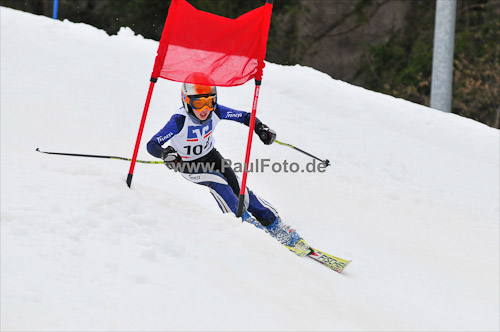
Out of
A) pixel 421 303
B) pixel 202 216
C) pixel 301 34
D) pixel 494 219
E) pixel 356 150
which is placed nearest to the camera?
pixel 202 216

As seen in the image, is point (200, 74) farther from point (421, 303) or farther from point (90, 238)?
point (421, 303)

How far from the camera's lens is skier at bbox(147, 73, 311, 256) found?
490 centimetres

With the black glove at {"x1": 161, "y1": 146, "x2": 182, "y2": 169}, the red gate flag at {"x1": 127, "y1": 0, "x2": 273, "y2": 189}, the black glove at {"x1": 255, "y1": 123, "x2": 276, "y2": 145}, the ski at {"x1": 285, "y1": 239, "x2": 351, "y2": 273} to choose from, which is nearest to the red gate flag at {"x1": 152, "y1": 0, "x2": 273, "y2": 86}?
the red gate flag at {"x1": 127, "y1": 0, "x2": 273, "y2": 189}

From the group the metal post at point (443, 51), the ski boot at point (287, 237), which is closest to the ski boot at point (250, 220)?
the ski boot at point (287, 237)

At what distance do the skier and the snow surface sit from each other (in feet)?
1.34

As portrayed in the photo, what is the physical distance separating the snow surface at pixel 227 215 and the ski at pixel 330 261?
0.13 metres

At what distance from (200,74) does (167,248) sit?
1.97 m

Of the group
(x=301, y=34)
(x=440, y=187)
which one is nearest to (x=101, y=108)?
(x=440, y=187)

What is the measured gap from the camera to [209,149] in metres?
5.27

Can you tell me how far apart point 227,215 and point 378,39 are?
1608 cm

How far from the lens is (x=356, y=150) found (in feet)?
26.0

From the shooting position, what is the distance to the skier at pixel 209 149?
4898 millimetres

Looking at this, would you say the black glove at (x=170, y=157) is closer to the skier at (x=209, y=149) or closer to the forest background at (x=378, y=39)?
the skier at (x=209, y=149)

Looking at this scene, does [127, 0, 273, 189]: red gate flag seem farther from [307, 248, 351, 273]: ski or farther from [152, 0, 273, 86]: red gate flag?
[307, 248, 351, 273]: ski
